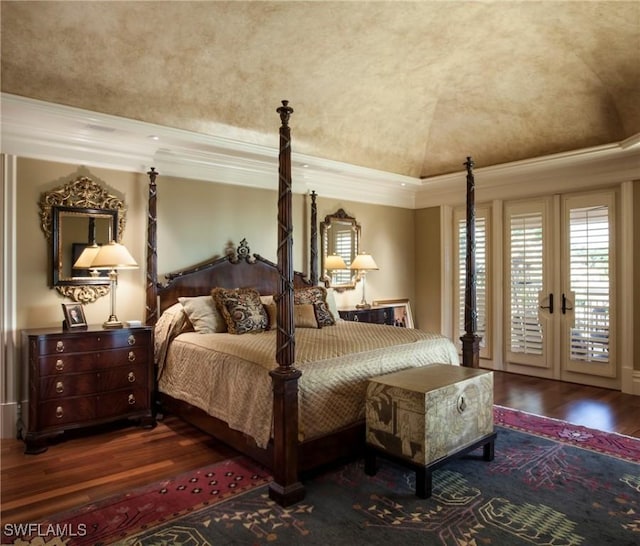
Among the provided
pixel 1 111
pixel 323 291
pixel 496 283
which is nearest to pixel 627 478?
pixel 323 291

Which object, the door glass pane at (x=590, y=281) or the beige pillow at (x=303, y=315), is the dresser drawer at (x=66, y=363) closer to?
the beige pillow at (x=303, y=315)

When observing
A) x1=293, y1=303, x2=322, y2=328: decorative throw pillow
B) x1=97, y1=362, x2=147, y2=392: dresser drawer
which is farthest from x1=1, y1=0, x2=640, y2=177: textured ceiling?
x1=97, y1=362, x2=147, y2=392: dresser drawer

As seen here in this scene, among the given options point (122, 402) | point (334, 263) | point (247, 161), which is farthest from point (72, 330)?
point (334, 263)

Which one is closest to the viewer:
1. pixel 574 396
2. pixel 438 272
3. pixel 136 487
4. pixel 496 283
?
pixel 136 487

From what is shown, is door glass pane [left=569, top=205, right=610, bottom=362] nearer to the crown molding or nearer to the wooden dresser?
the crown molding

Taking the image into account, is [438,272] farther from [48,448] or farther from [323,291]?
[48,448]

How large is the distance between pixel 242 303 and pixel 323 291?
3.52ft

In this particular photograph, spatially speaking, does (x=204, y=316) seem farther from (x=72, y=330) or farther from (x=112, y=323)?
(x=72, y=330)

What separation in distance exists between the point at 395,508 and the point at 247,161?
12.1 feet

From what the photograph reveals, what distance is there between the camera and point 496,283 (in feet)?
20.2

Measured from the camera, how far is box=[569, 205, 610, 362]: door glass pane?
5199 mm

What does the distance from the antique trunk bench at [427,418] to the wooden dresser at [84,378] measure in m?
2.02

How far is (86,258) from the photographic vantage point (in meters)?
3.85

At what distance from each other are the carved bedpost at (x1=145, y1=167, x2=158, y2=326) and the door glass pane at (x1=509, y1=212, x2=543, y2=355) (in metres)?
4.38
